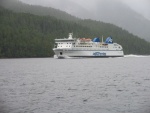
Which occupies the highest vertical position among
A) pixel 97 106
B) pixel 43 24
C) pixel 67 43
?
pixel 43 24

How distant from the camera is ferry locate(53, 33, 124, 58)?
364ft

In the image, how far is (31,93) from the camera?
86.8 ft

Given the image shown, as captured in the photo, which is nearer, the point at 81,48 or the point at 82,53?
the point at 81,48

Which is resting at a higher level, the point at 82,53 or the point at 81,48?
the point at 81,48

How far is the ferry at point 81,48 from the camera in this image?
364 feet

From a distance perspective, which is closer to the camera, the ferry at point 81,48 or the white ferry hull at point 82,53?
the white ferry hull at point 82,53

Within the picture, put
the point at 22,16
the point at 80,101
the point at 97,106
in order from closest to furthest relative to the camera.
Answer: the point at 97,106 → the point at 80,101 → the point at 22,16

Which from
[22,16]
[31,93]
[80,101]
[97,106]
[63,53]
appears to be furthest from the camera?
[22,16]

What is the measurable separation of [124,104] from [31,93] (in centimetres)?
843

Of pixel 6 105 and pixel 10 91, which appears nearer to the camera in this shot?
pixel 6 105

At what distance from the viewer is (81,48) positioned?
113500mm

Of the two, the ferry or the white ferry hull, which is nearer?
the white ferry hull

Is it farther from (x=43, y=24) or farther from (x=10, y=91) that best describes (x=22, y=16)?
(x=10, y=91)

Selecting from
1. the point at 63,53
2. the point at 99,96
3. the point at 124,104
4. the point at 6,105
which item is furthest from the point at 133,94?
the point at 63,53
